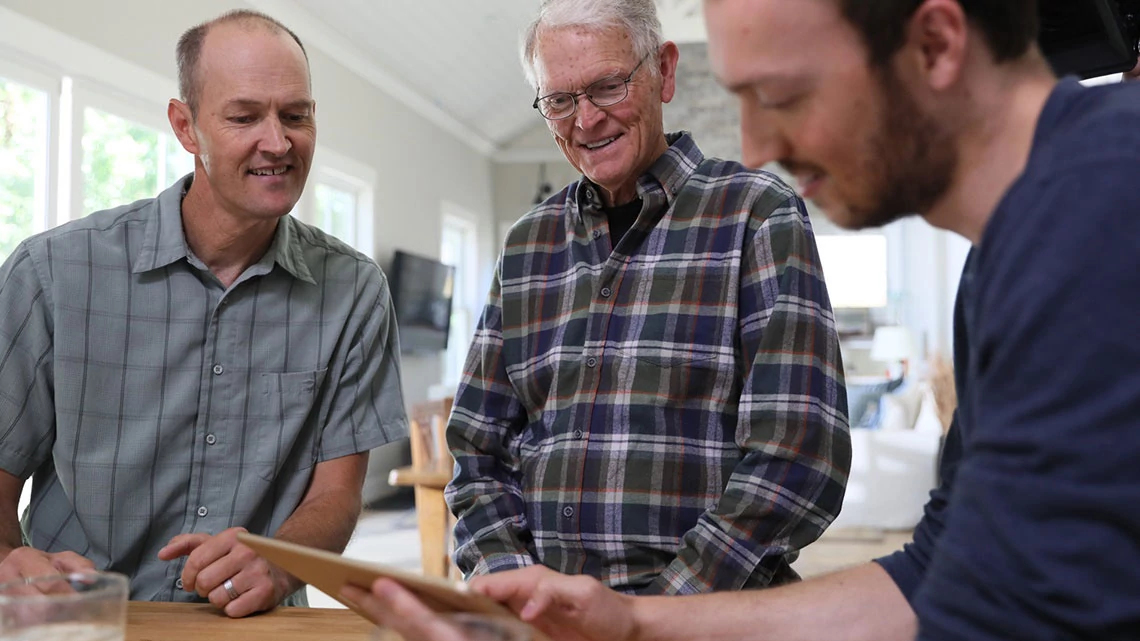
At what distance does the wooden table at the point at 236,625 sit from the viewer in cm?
115

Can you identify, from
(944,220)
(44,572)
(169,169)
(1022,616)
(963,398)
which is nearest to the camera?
(1022,616)

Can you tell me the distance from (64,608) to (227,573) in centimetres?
37

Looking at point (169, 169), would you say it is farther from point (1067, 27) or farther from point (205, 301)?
point (1067, 27)

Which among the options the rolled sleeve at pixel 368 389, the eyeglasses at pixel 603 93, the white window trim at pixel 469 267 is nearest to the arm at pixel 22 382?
the rolled sleeve at pixel 368 389

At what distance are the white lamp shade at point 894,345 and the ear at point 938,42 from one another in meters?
9.66

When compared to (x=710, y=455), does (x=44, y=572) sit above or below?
below

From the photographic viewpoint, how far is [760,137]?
78cm

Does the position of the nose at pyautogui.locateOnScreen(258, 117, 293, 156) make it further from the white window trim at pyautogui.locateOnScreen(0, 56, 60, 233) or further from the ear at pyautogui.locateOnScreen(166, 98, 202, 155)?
the white window trim at pyautogui.locateOnScreen(0, 56, 60, 233)

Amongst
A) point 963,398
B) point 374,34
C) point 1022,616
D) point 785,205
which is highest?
point 374,34

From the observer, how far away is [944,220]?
0.74 meters

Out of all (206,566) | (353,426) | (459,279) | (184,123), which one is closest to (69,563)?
(206,566)

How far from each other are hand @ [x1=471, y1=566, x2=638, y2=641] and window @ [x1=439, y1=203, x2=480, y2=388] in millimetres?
8673

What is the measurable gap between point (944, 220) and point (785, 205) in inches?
29.0

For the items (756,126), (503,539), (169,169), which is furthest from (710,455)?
(169,169)
